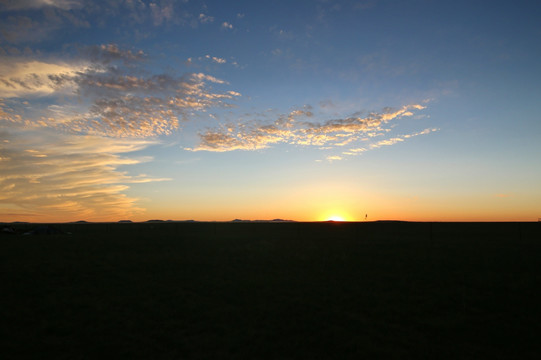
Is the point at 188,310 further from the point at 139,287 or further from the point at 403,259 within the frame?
the point at 403,259

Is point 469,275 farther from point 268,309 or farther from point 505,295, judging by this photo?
point 268,309

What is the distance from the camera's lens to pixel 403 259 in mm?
21422

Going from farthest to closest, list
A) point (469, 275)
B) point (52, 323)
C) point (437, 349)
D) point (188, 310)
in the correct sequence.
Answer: point (469, 275) → point (188, 310) → point (52, 323) → point (437, 349)

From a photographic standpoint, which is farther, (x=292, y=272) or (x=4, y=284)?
(x=292, y=272)

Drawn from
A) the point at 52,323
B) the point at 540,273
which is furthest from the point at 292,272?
the point at 540,273

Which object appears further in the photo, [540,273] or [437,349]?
[540,273]

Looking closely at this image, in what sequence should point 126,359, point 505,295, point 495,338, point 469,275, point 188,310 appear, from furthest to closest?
point 469,275
point 505,295
point 188,310
point 495,338
point 126,359

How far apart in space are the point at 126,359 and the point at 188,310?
351cm

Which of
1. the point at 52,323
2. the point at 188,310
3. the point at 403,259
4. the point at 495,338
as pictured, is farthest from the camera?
the point at 403,259

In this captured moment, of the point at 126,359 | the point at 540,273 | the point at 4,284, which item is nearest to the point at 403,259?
the point at 540,273

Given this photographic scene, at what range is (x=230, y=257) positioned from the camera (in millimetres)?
22531

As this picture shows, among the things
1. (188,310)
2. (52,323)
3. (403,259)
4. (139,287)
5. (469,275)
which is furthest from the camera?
(403,259)

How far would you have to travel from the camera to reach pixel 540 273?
16844 mm

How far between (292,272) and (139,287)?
747cm
